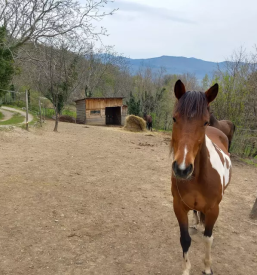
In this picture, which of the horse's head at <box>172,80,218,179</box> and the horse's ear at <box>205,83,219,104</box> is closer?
the horse's head at <box>172,80,218,179</box>

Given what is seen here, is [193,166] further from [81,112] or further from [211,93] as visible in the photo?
[81,112]

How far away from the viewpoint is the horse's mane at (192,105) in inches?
75.0

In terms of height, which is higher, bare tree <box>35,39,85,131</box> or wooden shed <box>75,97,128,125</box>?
bare tree <box>35,39,85,131</box>

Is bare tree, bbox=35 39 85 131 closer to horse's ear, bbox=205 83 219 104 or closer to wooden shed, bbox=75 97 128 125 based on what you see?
wooden shed, bbox=75 97 128 125

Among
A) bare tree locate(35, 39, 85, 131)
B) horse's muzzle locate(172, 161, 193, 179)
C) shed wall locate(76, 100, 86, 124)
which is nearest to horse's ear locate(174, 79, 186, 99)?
horse's muzzle locate(172, 161, 193, 179)

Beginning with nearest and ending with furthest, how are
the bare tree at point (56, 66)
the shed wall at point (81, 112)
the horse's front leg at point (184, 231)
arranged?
1. the horse's front leg at point (184, 231)
2. the bare tree at point (56, 66)
3. the shed wall at point (81, 112)

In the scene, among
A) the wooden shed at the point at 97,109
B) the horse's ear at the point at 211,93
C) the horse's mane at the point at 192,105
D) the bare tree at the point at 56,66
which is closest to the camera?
the horse's mane at the point at 192,105

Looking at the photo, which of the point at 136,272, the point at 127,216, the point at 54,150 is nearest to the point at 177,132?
the point at 136,272

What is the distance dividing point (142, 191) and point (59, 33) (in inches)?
265

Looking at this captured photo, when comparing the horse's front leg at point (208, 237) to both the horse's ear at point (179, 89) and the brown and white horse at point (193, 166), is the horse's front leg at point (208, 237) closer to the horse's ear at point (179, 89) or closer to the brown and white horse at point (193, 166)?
the brown and white horse at point (193, 166)

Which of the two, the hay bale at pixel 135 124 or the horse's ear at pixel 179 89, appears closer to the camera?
the horse's ear at pixel 179 89

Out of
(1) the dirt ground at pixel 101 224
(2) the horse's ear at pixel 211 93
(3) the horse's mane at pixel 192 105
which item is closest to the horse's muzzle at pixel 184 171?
(3) the horse's mane at pixel 192 105

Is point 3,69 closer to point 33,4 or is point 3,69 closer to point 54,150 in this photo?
point 33,4

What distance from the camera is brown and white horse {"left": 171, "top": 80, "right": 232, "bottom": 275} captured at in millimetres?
1832
